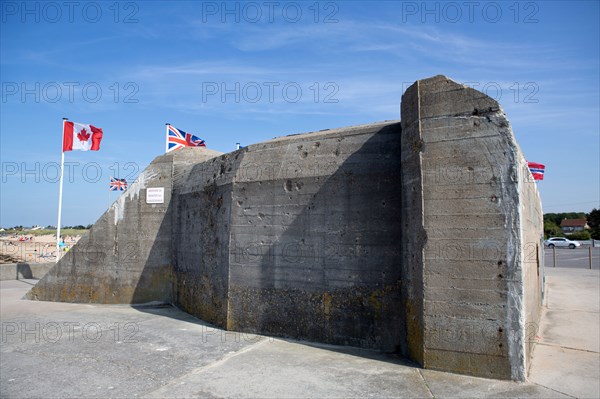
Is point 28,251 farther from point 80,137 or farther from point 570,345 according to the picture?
point 570,345

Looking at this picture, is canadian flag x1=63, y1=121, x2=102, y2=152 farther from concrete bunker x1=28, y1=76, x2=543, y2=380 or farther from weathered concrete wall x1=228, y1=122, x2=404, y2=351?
weathered concrete wall x1=228, y1=122, x2=404, y2=351

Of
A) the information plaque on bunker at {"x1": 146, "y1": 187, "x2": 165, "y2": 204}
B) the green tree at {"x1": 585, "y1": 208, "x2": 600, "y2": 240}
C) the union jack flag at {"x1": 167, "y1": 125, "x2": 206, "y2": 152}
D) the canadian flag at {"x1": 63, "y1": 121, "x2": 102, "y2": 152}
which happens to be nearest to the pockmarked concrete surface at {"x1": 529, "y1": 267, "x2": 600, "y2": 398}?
the information plaque on bunker at {"x1": 146, "y1": 187, "x2": 165, "y2": 204}

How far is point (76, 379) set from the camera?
4.82 meters

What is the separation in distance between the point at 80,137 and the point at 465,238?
1346cm

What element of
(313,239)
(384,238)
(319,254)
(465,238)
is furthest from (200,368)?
(465,238)

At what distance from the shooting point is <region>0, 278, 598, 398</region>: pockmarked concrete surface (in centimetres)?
443

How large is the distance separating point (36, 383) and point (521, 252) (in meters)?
5.61

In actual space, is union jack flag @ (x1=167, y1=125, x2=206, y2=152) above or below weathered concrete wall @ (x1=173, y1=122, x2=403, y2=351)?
above

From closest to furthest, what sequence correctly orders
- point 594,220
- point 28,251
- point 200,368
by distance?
1. point 200,368
2. point 28,251
3. point 594,220

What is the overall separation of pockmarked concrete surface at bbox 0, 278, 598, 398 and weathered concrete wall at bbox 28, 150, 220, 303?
2326 mm

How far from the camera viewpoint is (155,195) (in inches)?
396

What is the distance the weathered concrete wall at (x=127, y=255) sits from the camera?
996 cm

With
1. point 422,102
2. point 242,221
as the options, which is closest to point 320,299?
point 242,221

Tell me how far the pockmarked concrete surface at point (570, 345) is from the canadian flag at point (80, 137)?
14.0 m
